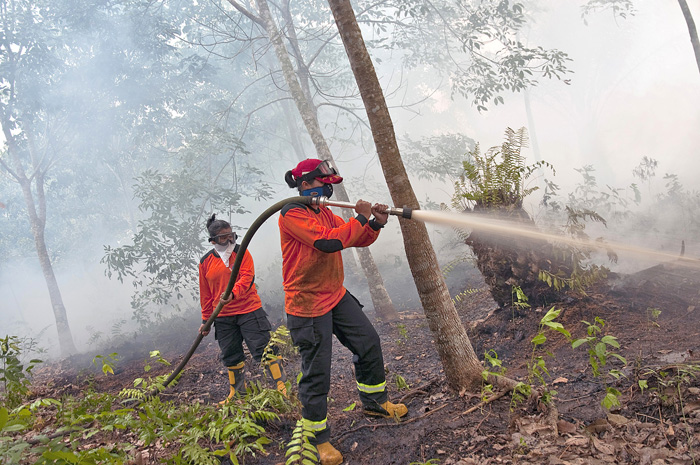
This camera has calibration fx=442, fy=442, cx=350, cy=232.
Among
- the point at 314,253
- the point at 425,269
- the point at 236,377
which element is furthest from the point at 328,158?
the point at 314,253

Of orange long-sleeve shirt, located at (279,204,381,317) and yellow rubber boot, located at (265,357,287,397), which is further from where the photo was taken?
yellow rubber boot, located at (265,357,287,397)

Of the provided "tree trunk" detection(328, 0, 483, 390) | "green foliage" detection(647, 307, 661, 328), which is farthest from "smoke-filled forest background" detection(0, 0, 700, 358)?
"tree trunk" detection(328, 0, 483, 390)

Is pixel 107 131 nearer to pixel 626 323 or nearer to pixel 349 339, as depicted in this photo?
pixel 349 339

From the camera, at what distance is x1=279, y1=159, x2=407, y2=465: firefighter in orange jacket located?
11.1ft

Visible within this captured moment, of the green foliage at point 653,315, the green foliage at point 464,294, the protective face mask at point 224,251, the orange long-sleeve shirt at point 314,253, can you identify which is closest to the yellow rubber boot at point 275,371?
the protective face mask at point 224,251

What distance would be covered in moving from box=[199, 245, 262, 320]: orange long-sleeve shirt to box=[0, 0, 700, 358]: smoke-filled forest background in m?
2.77

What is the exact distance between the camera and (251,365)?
6.84m

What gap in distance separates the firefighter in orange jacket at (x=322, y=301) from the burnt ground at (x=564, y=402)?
1.00 ft

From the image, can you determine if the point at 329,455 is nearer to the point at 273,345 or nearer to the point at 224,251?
the point at 273,345

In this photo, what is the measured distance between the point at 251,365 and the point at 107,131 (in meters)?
15.0

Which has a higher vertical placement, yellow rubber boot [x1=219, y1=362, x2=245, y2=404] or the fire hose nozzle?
the fire hose nozzle

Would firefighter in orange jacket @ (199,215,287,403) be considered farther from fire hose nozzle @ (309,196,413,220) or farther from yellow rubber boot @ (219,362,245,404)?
fire hose nozzle @ (309,196,413,220)

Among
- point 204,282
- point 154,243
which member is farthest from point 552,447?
point 154,243

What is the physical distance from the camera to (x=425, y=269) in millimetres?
3867
